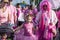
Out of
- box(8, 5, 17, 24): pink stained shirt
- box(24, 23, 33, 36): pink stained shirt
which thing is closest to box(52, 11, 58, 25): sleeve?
box(24, 23, 33, 36): pink stained shirt

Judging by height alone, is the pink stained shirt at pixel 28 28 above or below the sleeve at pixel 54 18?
below

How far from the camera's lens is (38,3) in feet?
11.1

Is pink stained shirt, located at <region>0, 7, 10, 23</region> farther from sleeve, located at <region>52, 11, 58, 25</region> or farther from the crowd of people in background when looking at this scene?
sleeve, located at <region>52, 11, 58, 25</region>

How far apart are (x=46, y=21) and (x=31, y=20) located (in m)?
0.19

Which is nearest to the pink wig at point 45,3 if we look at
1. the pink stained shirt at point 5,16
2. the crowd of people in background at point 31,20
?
the crowd of people in background at point 31,20

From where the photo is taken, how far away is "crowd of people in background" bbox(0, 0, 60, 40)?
126 inches

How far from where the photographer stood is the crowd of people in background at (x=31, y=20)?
10.5ft

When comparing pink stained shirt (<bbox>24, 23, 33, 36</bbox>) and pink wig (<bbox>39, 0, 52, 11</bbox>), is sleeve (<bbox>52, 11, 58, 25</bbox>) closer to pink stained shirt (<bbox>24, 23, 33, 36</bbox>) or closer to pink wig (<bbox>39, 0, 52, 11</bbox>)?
pink wig (<bbox>39, 0, 52, 11</bbox>)

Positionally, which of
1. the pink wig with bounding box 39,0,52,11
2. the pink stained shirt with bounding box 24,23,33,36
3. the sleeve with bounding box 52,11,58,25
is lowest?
the pink stained shirt with bounding box 24,23,33,36

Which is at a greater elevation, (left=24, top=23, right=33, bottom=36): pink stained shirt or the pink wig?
the pink wig

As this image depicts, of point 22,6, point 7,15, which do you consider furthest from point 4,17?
point 22,6

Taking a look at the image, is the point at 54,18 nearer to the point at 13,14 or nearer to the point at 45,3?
the point at 45,3

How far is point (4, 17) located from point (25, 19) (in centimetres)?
24

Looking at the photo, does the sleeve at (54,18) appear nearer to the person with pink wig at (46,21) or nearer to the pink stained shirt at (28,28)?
the person with pink wig at (46,21)
